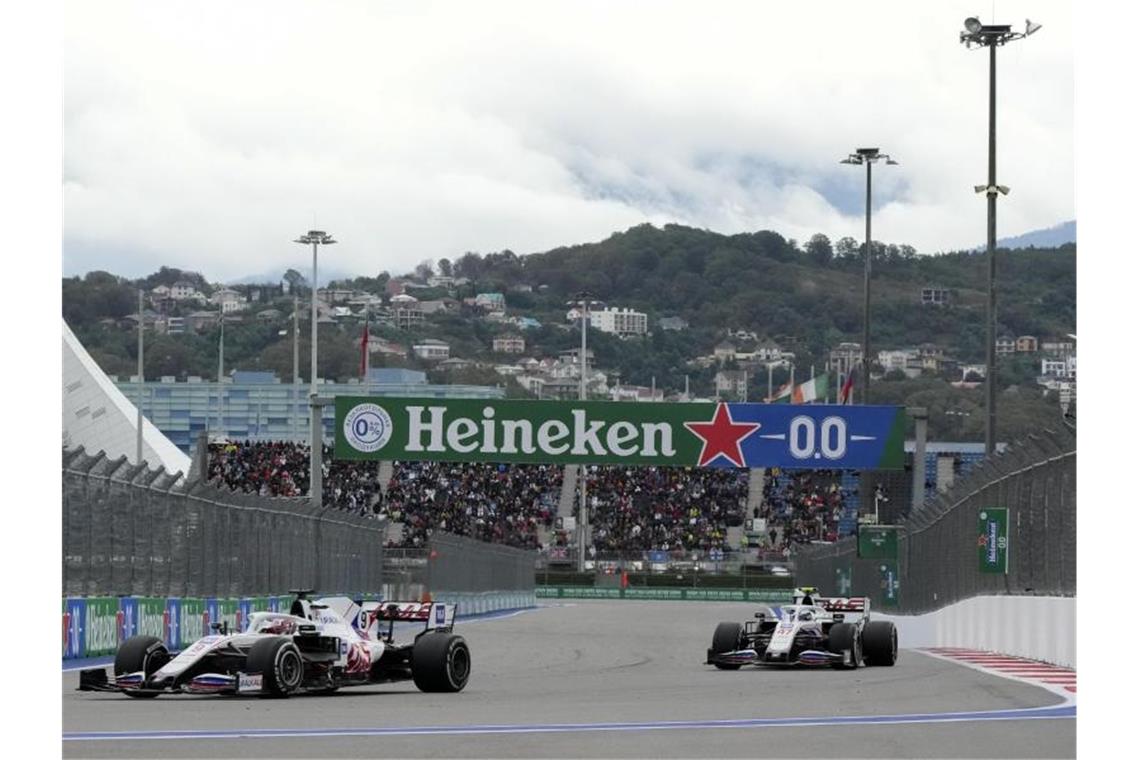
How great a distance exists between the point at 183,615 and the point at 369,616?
677 cm

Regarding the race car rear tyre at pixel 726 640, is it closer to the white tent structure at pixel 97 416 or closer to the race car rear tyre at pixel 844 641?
the race car rear tyre at pixel 844 641

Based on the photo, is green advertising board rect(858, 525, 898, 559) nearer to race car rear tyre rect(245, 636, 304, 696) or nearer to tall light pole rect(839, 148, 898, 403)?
tall light pole rect(839, 148, 898, 403)

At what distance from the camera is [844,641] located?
1986 cm

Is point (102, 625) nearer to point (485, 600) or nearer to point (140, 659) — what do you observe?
point (140, 659)

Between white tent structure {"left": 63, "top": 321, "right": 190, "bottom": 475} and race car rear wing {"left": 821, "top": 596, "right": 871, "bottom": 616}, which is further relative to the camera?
white tent structure {"left": 63, "top": 321, "right": 190, "bottom": 475}

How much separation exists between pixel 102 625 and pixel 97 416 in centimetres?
4326

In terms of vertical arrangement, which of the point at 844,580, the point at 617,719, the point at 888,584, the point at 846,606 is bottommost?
the point at 844,580

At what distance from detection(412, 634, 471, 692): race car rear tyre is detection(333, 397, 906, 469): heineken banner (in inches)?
873

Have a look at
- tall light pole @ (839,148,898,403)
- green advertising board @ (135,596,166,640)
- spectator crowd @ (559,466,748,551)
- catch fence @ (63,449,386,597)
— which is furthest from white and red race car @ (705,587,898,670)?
spectator crowd @ (559,466,748,551)

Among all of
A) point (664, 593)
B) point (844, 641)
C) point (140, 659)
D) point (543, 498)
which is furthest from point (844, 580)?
point (543, 498)

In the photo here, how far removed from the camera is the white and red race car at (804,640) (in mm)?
19984

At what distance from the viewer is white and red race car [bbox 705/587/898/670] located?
65.6ft
